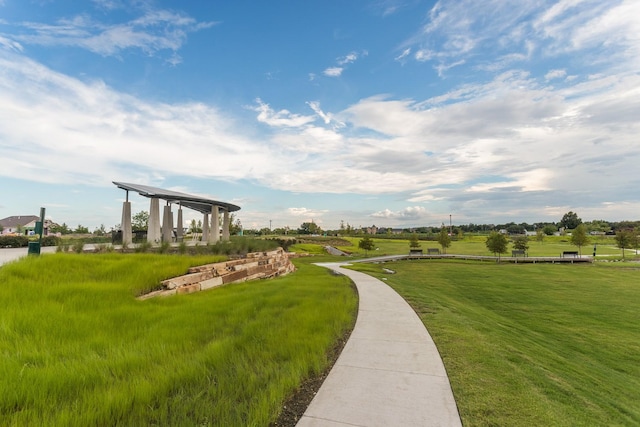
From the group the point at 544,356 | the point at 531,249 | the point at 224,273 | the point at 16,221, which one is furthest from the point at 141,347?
the point at 16,221

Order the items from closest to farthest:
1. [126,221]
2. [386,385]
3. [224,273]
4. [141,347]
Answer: [386,385] → [141,347] → [224,273] → [126,221]

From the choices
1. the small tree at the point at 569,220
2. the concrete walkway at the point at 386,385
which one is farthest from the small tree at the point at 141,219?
the small tree at the point at 569,220

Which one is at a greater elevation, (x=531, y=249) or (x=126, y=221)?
(x=126, y=221)

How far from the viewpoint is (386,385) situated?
→ 3400 millimetres

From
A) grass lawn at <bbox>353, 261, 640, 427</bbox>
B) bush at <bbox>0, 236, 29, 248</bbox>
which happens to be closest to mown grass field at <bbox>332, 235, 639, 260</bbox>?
grass lawn at <bbox>353, 261, 640, 427</bbox>

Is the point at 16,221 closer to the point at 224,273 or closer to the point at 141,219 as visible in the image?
the point at 141,219

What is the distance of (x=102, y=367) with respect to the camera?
3.25m

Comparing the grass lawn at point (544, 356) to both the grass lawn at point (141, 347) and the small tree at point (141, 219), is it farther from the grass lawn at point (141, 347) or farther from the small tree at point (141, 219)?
the small tree at point (141, 219)

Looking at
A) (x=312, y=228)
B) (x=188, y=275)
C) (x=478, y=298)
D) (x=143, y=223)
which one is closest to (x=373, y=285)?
(x=478, y=298)

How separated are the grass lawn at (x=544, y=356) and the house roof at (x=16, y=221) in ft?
189

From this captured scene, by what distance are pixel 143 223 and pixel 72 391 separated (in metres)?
45.6

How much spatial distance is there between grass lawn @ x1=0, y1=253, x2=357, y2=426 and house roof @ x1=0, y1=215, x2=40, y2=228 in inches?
2083

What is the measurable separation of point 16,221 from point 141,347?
195ft

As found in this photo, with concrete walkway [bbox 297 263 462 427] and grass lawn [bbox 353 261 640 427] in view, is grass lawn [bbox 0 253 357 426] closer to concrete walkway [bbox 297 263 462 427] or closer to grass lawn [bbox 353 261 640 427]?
concrete walkway [bbox 297 263 462 427]
